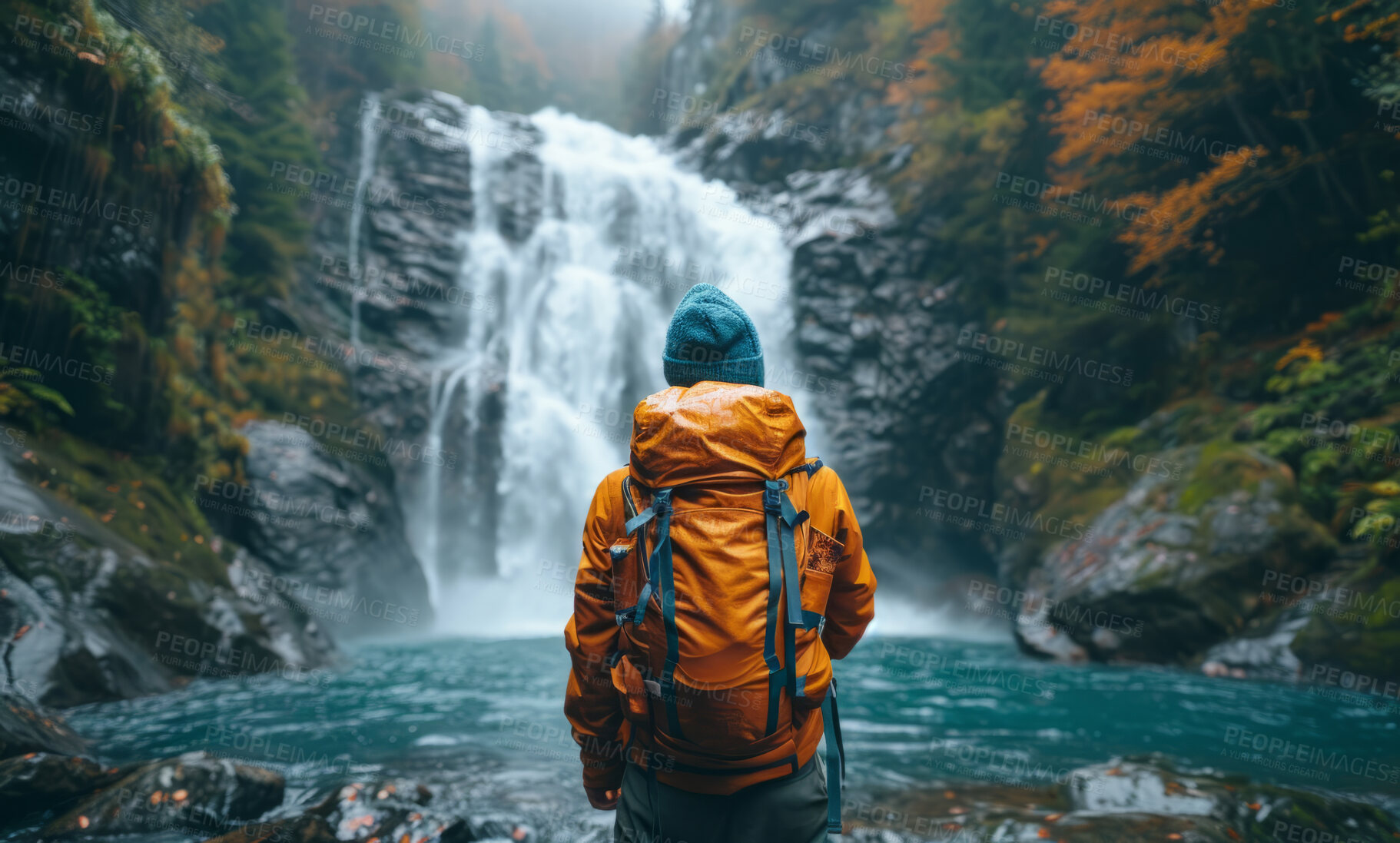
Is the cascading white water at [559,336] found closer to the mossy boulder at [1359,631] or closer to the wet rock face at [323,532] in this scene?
the wet rock face at [323,532]

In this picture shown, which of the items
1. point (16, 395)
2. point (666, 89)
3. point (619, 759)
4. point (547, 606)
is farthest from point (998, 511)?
point (666, 89)

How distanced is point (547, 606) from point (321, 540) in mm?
5164

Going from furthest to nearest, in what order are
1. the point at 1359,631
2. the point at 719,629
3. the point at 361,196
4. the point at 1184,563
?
the point at 361,196, the point at 1184,563, the point at 1359,631, the point at 719,629

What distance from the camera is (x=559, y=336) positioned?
59.6 ft

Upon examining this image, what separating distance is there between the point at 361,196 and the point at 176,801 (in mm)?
18578

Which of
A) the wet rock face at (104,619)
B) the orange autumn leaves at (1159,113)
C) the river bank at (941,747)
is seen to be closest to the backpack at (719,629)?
the river bank at (941,747)

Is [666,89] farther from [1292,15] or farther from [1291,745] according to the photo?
[1291,745]

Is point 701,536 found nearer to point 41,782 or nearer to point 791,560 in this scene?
point 791,560

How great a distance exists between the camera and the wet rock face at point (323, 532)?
1102 cm

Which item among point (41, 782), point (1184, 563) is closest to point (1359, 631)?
point (1184, 563)

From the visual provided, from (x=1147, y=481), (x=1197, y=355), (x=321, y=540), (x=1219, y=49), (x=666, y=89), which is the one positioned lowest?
(x=321, y=540)

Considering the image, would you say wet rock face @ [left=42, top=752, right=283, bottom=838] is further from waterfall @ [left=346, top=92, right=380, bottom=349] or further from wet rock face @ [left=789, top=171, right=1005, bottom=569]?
wet rock face @ [left=789, top=171, right=1005, bottom=569]

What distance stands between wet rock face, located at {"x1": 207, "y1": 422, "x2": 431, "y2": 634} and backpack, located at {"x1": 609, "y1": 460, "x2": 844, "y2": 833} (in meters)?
9.73

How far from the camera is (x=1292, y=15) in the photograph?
10.2 metres
